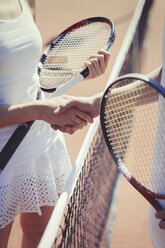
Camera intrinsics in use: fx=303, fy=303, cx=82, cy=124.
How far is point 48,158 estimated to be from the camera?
125 cm

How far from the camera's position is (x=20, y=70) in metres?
1.09

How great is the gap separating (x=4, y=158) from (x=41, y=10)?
495 cm

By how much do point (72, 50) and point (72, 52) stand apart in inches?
0.5

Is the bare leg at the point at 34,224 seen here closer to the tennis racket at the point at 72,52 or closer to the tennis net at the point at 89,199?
the tennis net at the point at 89,199

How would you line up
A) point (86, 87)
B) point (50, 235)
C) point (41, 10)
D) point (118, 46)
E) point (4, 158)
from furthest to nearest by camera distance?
point (41, 10), point (118, 46), point (86, 87), point (4, 158), point (50, 235)

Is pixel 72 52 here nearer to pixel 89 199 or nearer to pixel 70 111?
pixel 70 111

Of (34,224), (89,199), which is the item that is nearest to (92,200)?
(89,199)

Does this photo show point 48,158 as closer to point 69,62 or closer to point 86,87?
point 69,62

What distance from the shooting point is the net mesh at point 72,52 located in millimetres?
1451

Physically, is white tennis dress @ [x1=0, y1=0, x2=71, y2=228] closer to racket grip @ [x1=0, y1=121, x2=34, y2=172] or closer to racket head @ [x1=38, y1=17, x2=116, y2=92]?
racket grip @ [x1=0, y1=121, x2=34, y2=172]

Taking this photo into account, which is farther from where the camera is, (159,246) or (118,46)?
(118,46)

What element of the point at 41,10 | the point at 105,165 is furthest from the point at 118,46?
the point at 105,165

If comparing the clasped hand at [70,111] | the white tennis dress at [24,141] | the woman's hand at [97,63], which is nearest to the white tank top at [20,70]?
the white tennis dress at [24,141]

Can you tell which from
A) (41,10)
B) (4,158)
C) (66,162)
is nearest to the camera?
(4,158)
